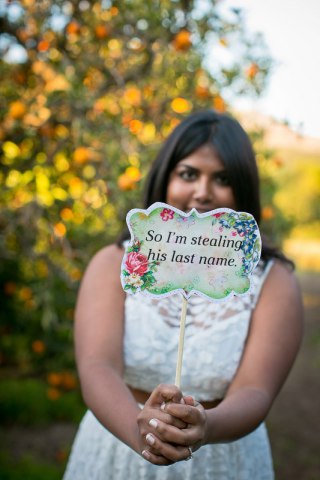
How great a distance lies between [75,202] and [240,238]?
1466 mm

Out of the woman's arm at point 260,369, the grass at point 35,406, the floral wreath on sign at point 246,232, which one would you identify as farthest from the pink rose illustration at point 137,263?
the grass at point 35,406

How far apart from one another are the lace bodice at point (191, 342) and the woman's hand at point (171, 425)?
35 centimetres

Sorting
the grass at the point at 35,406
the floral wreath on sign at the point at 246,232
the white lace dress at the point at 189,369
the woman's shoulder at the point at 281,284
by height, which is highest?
the floral wreath on sign at the point at 246,232

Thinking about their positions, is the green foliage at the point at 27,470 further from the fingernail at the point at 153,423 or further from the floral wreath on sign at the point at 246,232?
the floral wreath on sign at the point at 246,232

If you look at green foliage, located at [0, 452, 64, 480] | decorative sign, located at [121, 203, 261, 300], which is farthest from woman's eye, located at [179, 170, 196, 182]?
green foliage, located at [0, 452, 64, 480]

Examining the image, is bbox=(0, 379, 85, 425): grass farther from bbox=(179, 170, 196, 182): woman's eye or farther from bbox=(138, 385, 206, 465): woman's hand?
bbox=(138, 385, 206, 465): woman's hand

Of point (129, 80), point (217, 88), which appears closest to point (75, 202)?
point (129, 80)

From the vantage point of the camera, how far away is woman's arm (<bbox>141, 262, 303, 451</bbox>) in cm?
102

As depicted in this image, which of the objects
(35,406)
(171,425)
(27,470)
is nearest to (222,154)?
(171,425)

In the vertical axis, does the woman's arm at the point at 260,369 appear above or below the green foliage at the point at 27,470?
above

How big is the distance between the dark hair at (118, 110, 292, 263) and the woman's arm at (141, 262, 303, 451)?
0.14 metres

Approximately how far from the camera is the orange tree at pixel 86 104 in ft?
7.57

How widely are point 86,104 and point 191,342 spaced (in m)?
1.35

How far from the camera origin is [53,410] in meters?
3.19
